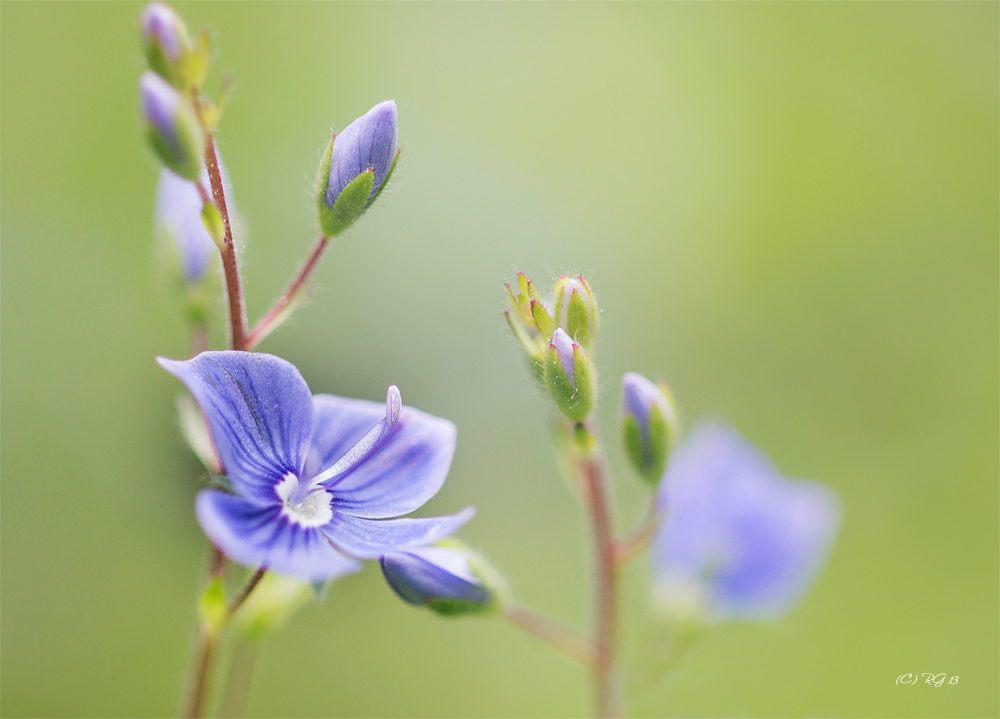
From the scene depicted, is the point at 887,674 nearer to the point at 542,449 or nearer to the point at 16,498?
the point at 542,449

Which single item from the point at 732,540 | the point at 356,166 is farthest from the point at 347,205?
the point at 732,540

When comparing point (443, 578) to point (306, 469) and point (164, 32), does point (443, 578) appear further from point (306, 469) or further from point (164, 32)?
point (164, 32)

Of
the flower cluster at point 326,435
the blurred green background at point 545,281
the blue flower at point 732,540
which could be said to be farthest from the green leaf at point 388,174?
the blurred green background at point 545,281

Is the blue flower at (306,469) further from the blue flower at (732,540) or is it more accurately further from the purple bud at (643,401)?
the blue flower at (732,540)

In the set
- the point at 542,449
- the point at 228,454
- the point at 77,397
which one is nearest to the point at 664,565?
the point at 228,454

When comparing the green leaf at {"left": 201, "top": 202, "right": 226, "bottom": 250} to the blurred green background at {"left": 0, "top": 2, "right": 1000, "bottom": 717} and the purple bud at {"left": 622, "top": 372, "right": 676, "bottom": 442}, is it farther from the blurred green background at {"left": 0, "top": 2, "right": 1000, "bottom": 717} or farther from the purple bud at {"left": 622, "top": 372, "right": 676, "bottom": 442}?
the blurred green background at {"left": 0, "top": 2, "right": 1000, "bottom": 717}
